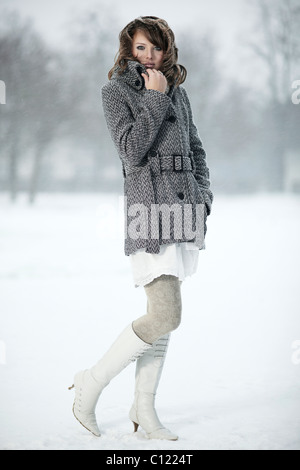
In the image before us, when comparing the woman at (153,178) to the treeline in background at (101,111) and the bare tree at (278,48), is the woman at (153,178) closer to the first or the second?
the treeline in background at (101,111)

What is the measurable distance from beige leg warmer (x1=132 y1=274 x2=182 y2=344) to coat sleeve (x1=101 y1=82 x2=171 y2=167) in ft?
1.15

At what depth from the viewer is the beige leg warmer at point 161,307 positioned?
5.57 feet

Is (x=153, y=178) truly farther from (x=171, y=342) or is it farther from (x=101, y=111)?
(x=101, y=111)

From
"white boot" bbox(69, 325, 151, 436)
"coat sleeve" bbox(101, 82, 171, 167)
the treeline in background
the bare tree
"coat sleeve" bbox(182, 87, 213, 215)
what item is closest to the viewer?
"coat sleeve" bbox(101, 82, 171, 167)

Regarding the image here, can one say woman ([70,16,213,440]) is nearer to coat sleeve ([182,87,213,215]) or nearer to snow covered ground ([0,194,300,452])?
Result: coat sleeve ([182,87,213,215])

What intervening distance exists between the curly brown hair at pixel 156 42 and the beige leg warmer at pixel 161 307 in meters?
0.60

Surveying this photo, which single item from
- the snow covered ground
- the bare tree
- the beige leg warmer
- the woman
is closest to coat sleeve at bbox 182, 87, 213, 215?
the woman

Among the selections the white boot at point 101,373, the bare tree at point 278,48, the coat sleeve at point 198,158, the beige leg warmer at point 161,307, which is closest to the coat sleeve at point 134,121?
the coat sleeve at point 198,158

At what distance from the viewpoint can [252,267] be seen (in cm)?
507

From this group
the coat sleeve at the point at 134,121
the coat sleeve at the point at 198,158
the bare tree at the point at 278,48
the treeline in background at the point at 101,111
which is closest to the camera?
the coat sleeve at the point at 134,121

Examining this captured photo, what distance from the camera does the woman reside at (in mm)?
1678

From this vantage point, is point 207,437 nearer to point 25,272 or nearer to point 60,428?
point 60,428

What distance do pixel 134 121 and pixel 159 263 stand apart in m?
0.41

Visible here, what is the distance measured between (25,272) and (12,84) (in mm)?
3258
